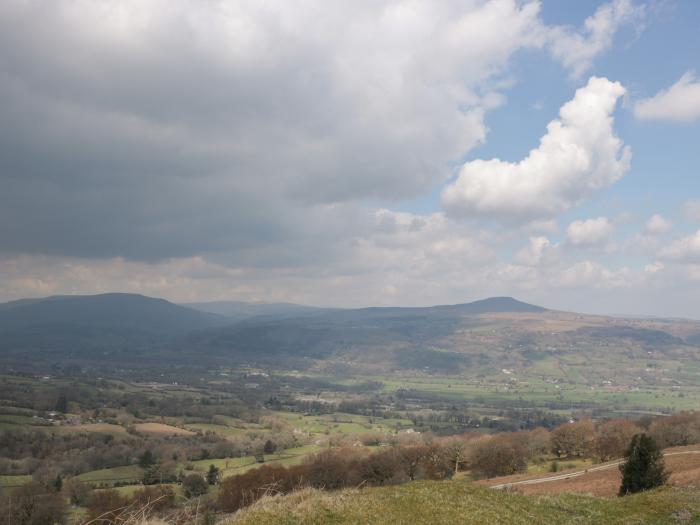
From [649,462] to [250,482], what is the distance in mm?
55900

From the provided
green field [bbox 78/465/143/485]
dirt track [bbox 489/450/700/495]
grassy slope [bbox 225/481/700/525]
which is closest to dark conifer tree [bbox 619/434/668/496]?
grassy slope [bbox 225/481/700/525]

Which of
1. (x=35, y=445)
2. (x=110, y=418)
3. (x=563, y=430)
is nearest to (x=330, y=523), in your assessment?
(x=563, y=430)

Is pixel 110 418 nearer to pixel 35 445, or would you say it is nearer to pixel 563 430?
pixel 35 445

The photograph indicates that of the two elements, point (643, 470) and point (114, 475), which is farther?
point (114, 475)

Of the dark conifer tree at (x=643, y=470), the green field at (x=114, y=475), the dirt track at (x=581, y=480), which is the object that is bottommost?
the green field at (x=114, y=475)

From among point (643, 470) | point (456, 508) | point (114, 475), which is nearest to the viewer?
point (456, 508)

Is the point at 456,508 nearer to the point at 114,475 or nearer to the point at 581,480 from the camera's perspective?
the point at 581,480

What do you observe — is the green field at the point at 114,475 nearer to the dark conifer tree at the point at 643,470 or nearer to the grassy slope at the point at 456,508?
the grassy slope at the point at 456,508

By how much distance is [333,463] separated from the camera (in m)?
79.4

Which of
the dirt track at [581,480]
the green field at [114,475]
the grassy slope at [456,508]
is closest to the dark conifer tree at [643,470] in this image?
the grassy slope at [456,508]

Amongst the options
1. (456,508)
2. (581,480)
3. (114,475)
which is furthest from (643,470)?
(114,475)

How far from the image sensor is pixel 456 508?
18.5 m

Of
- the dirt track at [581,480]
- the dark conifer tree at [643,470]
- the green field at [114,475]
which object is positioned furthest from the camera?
the green field at [114,475]

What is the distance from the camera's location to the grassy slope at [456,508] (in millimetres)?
15781
